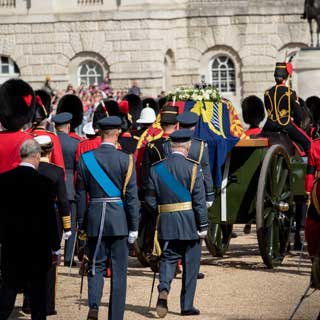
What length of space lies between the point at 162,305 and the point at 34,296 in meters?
1.78

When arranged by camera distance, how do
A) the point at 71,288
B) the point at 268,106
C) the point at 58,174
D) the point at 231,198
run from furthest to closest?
the point at 268,106
the point at 231,198
the point at 71,288
the point at 58,174

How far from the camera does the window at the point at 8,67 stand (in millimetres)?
40031

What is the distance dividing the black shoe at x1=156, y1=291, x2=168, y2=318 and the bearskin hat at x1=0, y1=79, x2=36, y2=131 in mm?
2006

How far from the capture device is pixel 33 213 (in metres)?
10.0

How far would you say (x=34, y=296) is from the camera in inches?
401

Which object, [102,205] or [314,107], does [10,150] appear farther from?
[314,107]

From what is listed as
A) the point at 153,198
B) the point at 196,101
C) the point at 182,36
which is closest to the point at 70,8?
the point at 182,36

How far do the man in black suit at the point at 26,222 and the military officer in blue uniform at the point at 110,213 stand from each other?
1.09m

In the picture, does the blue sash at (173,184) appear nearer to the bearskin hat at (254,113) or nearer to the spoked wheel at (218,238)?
Answer: the spoked wheel at (218,238)

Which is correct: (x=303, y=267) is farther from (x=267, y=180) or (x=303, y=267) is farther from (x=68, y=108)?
(x=68, y=108)

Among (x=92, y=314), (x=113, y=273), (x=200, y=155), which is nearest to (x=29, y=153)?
(x=113, y=273)

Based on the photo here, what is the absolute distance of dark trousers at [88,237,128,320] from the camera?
36.3ft

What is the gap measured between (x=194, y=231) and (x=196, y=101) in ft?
11.0

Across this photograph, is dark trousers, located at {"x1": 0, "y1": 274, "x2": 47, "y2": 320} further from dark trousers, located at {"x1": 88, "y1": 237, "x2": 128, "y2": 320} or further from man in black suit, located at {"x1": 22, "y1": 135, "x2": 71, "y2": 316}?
man in black suit, located at {"x1": 22, "y1": 135, "x2": 71, "y2": 316}
